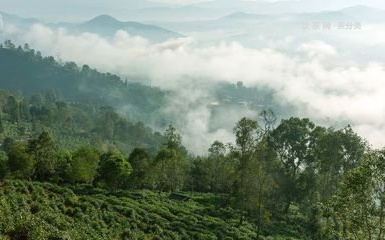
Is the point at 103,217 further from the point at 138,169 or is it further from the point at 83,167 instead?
the point at 138,169

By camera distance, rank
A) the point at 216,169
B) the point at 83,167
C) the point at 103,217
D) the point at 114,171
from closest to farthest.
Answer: the point at 103,217 → the point at 83,167 → the point at 114,171 → the point at 216,169

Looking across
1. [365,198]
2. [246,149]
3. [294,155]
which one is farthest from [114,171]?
[365,198]

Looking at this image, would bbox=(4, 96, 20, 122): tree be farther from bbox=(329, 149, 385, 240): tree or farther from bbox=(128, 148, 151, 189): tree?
bbox=(329, 149, 385, 240): tree

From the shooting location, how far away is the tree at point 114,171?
61.1 metres

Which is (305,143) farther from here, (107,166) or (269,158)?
(107,166)

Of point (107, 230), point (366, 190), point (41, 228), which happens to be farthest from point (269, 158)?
point (41, 228)

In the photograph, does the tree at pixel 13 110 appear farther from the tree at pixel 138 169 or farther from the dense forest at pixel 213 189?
A: the tree at pixel 138 169

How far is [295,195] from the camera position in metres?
61.2

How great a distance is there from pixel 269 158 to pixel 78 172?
23.8m

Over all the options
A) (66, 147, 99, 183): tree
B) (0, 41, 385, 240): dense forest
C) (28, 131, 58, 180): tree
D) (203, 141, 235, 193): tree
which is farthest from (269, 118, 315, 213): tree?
(28, 131, 58, 180): tree

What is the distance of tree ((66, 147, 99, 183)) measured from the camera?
58.9 meters

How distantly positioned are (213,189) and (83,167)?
80.3 feet

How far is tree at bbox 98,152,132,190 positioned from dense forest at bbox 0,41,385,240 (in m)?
0.16

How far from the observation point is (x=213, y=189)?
248 feet
